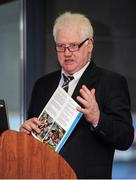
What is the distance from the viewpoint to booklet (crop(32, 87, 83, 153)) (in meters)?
1.38

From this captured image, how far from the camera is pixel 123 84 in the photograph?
163cm

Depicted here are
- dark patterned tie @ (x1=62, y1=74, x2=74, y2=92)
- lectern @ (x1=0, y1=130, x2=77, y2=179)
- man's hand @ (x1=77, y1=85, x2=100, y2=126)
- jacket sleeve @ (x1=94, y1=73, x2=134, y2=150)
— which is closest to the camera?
lectern @ (x1=0, y1=130, x2=77, y2=179)

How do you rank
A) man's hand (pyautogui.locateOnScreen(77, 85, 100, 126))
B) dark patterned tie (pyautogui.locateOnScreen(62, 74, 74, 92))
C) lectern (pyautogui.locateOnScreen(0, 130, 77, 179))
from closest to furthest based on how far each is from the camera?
lectern (pyautogui.locateOnScreen(0, 130, 77, 179)) → man's hand (pyautogui.locateOnScreen(77, 85, 100, 126)) → dark patterned tie (pyautogui.locateOnScreen(62, 74, 74, 92))

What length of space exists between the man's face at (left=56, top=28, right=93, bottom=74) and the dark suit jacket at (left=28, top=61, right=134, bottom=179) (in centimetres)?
6

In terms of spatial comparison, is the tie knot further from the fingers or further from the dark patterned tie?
A: the fingers

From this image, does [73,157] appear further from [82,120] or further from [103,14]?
[103,14]

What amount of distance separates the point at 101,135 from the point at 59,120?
0.18 metres

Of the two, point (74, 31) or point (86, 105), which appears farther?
point (74, 31)

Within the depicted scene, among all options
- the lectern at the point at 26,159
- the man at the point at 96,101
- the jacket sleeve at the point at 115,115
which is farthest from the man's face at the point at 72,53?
the lectern at the point at 26,159

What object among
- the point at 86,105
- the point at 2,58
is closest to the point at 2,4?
the point at 2,58

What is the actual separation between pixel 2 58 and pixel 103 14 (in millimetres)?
941

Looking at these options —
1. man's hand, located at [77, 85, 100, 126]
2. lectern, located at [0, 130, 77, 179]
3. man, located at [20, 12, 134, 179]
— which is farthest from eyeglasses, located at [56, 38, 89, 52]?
lectern, located at [0, 130, 77, 179]

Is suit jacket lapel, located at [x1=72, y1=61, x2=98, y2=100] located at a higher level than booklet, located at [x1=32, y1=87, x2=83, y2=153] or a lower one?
higher

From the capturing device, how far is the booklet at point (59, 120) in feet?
4.51
